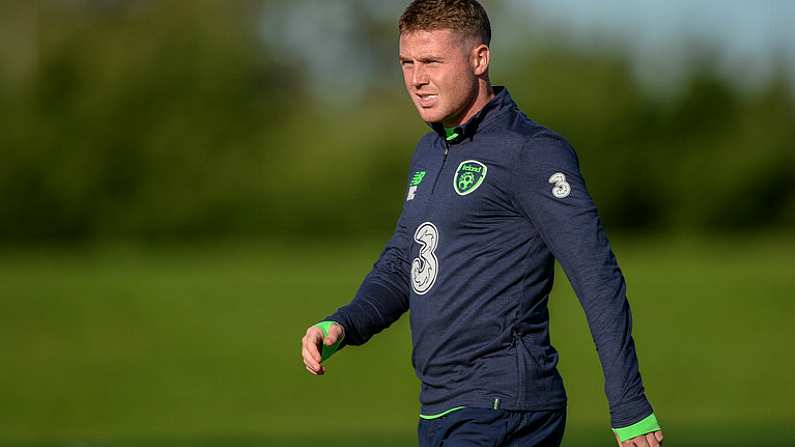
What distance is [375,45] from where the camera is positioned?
45.3 m

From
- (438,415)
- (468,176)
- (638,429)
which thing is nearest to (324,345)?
(438,415)

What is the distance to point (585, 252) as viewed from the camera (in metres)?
4.43

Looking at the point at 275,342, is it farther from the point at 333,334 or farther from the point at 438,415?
the point at 438,415

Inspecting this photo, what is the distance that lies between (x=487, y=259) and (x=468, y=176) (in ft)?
0.96

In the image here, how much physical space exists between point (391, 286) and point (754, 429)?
1043 cm

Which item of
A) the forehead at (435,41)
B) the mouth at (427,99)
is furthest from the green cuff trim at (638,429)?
the forehead at (435,41)

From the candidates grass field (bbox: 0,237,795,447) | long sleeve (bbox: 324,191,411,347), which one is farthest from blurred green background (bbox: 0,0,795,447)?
long sleeve (bbox: 324,191,411,347)

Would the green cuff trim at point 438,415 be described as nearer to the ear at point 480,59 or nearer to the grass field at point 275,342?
the ear at point 480,59

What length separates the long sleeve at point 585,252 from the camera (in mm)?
4324

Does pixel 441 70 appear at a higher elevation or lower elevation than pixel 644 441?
higher

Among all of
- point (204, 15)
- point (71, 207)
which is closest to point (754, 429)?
point (71, 207)

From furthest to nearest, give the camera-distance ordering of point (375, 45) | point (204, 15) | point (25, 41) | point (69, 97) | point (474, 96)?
point (375, 45) < point (25, 41) < point (204, 15) < point (69, 97) < point (474, 96)

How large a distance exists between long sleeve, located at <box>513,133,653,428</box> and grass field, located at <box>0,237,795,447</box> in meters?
13.1

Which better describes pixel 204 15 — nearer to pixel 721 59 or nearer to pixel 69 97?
pixel 69 97
